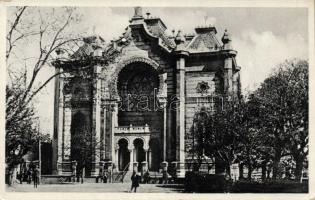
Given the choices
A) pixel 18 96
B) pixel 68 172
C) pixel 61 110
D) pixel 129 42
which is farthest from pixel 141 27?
pixel 18 96

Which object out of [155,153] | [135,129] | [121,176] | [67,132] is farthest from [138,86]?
[121,176]

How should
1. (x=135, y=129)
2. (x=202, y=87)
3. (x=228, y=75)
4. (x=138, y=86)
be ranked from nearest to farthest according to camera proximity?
(x=228, y=75), (x=202, y=87), (x=138, y=86), (x=135, y=129)

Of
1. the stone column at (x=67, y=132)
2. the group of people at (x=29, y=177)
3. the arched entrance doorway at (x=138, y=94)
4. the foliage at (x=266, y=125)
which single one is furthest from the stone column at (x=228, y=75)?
the group of people at (x=29, y=177)

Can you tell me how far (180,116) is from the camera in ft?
72.5

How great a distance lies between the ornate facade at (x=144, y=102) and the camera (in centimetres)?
2203

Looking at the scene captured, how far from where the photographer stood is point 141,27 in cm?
2322

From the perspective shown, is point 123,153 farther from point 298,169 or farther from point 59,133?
point 298,169

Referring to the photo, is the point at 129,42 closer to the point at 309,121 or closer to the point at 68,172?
the point at 68,172

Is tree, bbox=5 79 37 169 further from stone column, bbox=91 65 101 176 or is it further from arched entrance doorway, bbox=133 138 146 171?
arched entrance doorway, bbox=133 138 146 171

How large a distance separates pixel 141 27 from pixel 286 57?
899 centimetres

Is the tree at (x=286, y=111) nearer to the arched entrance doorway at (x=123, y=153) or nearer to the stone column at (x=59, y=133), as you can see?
the stone column at (x=59, y=133)

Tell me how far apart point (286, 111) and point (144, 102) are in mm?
7325

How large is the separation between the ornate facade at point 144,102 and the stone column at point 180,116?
41mm

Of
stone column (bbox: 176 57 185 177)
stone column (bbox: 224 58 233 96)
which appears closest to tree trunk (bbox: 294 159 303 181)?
stone column (bbox: 224 58 233 96)
